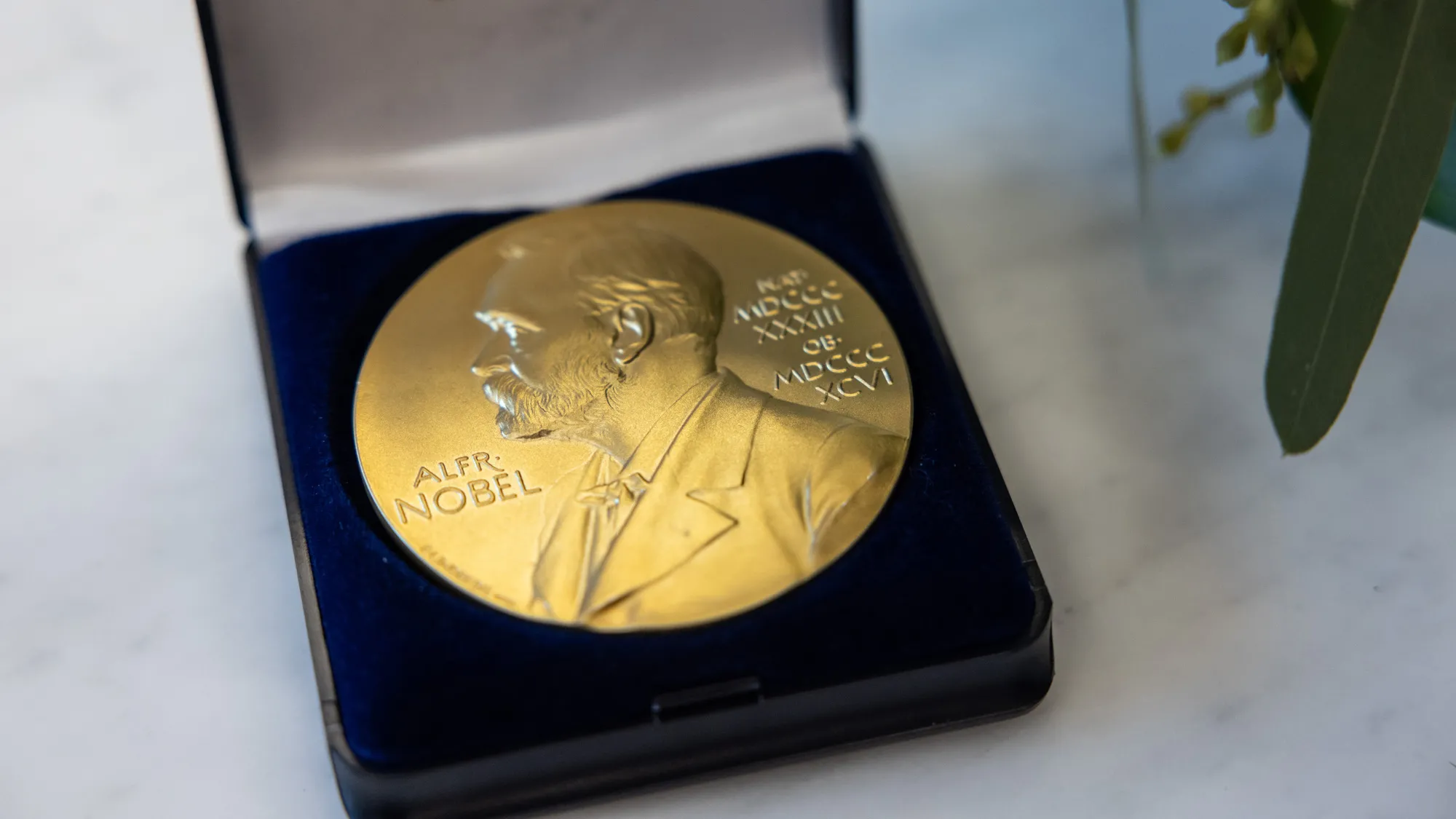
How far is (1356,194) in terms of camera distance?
0.73m

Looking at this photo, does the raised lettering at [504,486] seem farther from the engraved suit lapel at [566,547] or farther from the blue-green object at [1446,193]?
the blue-green object at [1446,193]

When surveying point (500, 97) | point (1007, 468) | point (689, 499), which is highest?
point (500, 97)

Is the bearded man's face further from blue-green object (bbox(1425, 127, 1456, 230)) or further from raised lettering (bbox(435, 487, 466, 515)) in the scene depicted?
blue-green object (bbox(1425, 127, 1456, 230))

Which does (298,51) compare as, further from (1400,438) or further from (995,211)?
(1400,438)

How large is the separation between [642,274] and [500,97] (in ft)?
0.74

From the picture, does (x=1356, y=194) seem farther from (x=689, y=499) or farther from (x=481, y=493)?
(x=481, y=493)

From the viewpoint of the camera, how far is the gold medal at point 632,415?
76 centimetres

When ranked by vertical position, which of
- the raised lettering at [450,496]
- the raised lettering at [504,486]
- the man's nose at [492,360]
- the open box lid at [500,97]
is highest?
the open box lid at [500,97]

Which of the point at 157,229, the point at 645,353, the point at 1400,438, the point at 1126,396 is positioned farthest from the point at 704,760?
the point at 157,229

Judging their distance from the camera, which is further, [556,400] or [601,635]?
[556,400]

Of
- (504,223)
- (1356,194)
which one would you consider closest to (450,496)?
(504,223)

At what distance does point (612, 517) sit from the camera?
2.54 ft

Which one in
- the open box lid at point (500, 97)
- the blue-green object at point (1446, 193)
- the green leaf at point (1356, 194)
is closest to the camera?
the green leaf at point (1356, 194)

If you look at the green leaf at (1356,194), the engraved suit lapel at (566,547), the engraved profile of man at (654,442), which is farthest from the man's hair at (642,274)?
the green leaf at (1356,194)
